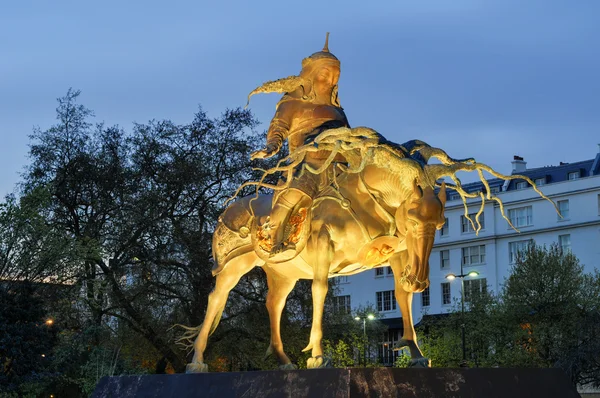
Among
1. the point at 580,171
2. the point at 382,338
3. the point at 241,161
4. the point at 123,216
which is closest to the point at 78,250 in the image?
the point at 123,216

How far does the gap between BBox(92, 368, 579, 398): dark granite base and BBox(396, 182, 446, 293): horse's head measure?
5.47 feet

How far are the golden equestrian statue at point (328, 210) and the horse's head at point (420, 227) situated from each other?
0.01 m

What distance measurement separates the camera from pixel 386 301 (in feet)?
257

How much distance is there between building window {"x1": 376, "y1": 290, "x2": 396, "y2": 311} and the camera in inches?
3059

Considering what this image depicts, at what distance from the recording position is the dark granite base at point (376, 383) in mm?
11352

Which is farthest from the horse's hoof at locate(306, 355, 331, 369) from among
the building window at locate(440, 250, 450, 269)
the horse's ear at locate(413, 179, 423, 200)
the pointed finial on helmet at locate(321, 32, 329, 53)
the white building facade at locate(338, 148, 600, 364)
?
the building window at locate(440, 250, 450, 269)

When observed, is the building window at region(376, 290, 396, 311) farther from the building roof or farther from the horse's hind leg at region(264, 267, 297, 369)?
the horse's hind leg at region(264, 267, 297, 369)

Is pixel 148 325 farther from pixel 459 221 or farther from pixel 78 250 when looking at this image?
pixel 459 221

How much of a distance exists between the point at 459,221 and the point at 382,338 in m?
12.4

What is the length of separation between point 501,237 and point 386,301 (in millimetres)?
11149

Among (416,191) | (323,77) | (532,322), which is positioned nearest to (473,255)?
(532,322)

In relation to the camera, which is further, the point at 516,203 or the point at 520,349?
the point at 516,203

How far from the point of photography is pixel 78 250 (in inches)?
1344

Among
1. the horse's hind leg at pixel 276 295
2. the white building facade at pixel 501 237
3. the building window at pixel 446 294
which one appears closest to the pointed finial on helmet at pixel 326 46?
the horse's hind leg at pixel 276 295
